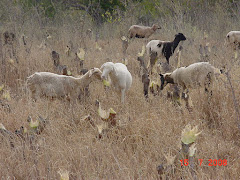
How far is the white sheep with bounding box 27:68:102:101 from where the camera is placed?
333 cm

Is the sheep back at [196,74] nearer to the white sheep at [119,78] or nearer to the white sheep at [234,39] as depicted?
the white sheep at [119,78]


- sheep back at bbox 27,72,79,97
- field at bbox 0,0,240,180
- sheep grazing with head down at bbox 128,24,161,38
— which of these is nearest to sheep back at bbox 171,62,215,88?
field at bbox 0,0,240,180

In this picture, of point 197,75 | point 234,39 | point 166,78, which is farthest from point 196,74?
point 234,39

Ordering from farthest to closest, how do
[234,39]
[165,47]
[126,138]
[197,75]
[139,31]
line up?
[139,31] → [234,39] → [165,47] → [197,75] → [126,138]

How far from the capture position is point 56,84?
3.36 meters

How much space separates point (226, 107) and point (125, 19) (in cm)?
730

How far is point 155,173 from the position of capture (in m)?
2.18

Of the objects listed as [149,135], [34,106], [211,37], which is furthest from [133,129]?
[211,37]

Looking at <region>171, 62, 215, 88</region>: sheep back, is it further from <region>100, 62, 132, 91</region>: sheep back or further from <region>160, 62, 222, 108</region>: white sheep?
<region>100, 62, 132, 91</region>: sheep back

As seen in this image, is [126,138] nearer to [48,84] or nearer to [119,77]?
[119,77]

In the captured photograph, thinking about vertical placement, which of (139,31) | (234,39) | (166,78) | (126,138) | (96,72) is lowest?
(126,138)

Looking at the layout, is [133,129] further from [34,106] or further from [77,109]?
[34,106]

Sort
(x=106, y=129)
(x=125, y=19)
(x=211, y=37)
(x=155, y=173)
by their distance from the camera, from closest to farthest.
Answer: (x=155, y=173) < (x=106, y=129) < (x=211, y=37) < (x=125, y=19)

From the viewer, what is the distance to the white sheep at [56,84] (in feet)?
10.9
